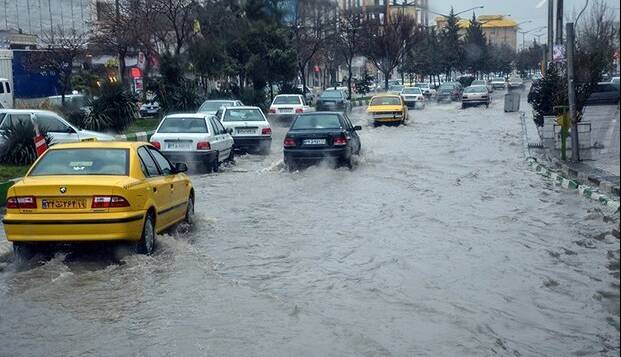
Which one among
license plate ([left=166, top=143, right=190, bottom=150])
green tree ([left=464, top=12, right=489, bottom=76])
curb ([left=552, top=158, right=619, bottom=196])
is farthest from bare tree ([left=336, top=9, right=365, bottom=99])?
curb ([left=552, top=158, right=619, bottom=196])

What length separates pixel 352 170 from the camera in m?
20.9

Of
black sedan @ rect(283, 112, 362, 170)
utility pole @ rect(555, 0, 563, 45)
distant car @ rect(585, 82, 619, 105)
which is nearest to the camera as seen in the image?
distant car @ rect(585, 82, 619, 105)

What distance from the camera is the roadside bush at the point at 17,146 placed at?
63.6ft

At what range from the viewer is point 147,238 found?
9938 millimetres

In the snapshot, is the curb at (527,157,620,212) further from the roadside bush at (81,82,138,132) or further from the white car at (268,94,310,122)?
the white car at (268,94,310,122)

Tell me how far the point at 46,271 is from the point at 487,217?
739 cm

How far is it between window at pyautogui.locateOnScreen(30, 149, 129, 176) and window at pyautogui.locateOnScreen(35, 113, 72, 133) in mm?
10847

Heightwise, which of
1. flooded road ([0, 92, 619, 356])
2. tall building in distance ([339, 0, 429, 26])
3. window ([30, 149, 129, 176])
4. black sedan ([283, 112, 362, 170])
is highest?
tall building in distance ([339, 0, 429, 26])

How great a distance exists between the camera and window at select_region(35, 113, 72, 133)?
67.1 ft

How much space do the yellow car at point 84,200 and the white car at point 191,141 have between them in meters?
9.35

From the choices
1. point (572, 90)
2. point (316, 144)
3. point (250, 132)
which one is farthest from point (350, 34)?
point (572, 90)

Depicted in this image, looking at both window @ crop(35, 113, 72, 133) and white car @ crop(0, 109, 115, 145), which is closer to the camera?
white car @ crop(0, 109, 115, 145)

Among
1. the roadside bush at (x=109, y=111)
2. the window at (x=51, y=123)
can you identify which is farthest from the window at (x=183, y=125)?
the roadside bush at (x=109, y=111)

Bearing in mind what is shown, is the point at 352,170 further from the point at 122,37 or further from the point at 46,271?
the point at 122,37
